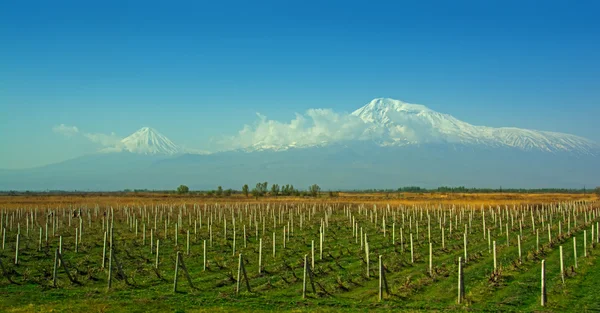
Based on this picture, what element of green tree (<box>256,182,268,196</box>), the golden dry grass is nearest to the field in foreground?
the golden dry grass

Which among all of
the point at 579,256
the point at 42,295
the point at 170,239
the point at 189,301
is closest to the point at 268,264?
the point at 189,301

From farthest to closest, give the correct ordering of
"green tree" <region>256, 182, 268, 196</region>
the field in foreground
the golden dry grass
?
"green tree" <region>256, 182, 268, 196</region>, the golden dry grass, the field in foreground

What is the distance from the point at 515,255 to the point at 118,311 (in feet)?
52.5

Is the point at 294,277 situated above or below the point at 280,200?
below

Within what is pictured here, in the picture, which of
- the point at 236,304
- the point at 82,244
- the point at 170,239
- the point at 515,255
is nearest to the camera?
the point at 236,304

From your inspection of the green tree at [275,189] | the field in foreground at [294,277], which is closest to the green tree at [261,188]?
the green tree at [275,189]

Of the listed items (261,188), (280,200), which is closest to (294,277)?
(280,200)

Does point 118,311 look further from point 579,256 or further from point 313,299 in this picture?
point 579,256

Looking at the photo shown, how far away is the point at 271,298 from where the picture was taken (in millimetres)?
14117

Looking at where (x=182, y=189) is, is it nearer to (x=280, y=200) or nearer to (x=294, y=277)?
(x=280, y=200)

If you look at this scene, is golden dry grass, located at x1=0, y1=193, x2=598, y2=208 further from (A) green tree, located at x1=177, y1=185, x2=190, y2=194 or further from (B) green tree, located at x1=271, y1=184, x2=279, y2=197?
(A) green tree, located at x1=177, y1=185, x2=190, y2=194

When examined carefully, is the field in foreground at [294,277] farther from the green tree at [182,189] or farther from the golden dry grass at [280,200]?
the green tree at [182,189]

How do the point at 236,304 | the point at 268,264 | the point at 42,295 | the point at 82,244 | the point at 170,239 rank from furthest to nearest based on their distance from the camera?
the point at 170,239
the point at 82,244
the point at 268,264
the point at 42,295
the point at 236,304

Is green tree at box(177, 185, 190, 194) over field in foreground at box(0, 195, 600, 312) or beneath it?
over
